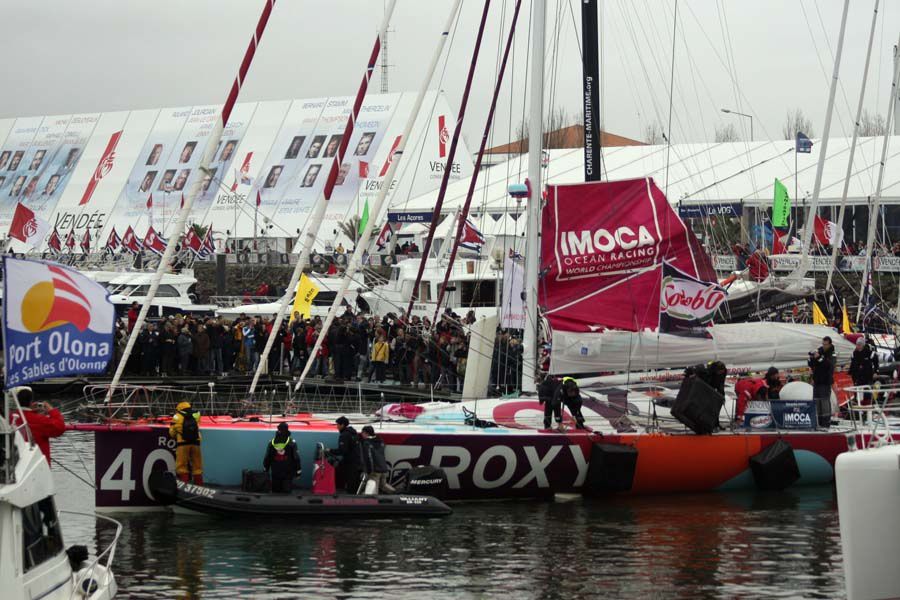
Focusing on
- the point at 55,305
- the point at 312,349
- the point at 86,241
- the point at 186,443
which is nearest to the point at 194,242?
the point at 86,241

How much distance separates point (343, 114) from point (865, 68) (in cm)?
3835

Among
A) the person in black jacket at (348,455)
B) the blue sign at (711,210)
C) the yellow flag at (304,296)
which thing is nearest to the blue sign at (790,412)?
the person in black jacket at (348,455)

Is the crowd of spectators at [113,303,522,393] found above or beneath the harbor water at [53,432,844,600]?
above

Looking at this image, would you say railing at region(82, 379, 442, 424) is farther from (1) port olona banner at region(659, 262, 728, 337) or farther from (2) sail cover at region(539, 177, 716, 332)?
(1) port olona banner at region(659, 262, 728, 337)

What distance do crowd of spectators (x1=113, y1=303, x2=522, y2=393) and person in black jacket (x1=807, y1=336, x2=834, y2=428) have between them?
387 inches

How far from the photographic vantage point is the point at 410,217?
52.8 m

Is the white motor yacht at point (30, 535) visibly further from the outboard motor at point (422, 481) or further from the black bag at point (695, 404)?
the black bag at point (695, 404)

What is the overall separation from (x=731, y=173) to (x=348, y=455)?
3665 cm

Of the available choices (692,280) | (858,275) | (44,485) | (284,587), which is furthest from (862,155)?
(44,485)

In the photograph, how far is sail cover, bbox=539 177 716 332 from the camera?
69.7 feet

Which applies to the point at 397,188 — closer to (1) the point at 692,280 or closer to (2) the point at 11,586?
(1) the point at 692,280

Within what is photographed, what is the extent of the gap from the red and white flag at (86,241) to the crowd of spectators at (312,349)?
30685 mm

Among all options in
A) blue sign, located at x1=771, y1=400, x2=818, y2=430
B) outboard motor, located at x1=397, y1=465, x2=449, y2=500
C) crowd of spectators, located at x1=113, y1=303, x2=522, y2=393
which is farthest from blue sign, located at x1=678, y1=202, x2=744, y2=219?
outboard motor, located at x1=397, y1=465, x2=449, y2=500

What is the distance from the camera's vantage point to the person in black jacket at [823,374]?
849 inches
